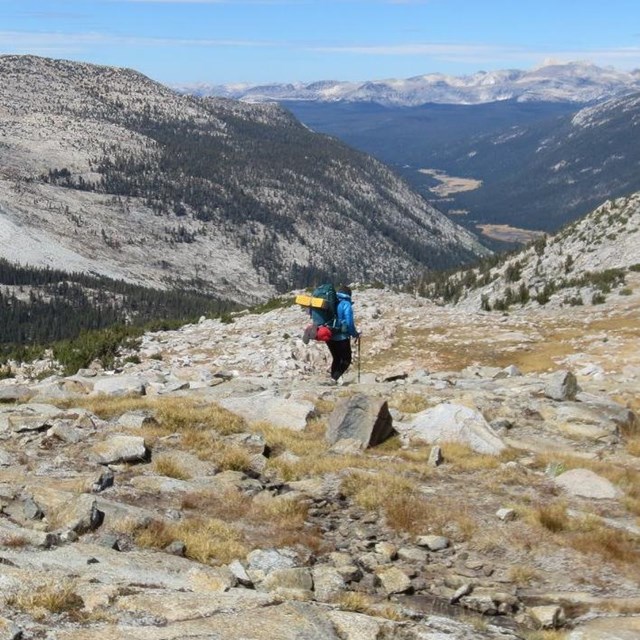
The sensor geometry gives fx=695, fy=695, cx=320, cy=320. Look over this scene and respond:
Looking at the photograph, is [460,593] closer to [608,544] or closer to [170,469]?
[608,544]

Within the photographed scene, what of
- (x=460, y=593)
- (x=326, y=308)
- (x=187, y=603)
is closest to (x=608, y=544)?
(x=460, y=593)

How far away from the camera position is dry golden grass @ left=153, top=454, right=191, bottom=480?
13.7 metres

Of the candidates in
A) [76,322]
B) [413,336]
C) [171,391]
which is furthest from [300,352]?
[76,322]

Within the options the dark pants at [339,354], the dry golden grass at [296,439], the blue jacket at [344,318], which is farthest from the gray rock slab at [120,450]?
the dark pants at [339,354]

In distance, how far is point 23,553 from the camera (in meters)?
9.00

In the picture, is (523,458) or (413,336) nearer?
(523,458)

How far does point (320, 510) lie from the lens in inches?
501

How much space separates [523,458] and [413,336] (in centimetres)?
2237

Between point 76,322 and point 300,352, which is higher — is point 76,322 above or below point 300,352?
below

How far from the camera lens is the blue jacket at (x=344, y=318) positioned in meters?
20.5

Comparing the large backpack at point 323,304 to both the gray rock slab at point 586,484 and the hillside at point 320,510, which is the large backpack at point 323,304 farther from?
the gray rock slab at point 586,484

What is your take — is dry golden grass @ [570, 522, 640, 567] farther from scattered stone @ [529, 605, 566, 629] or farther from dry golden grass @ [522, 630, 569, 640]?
dry golden grass @ [522, 630, 569, 640]

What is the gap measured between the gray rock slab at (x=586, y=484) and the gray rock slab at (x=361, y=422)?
4.18 metres

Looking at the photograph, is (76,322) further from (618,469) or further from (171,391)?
(618,469)
